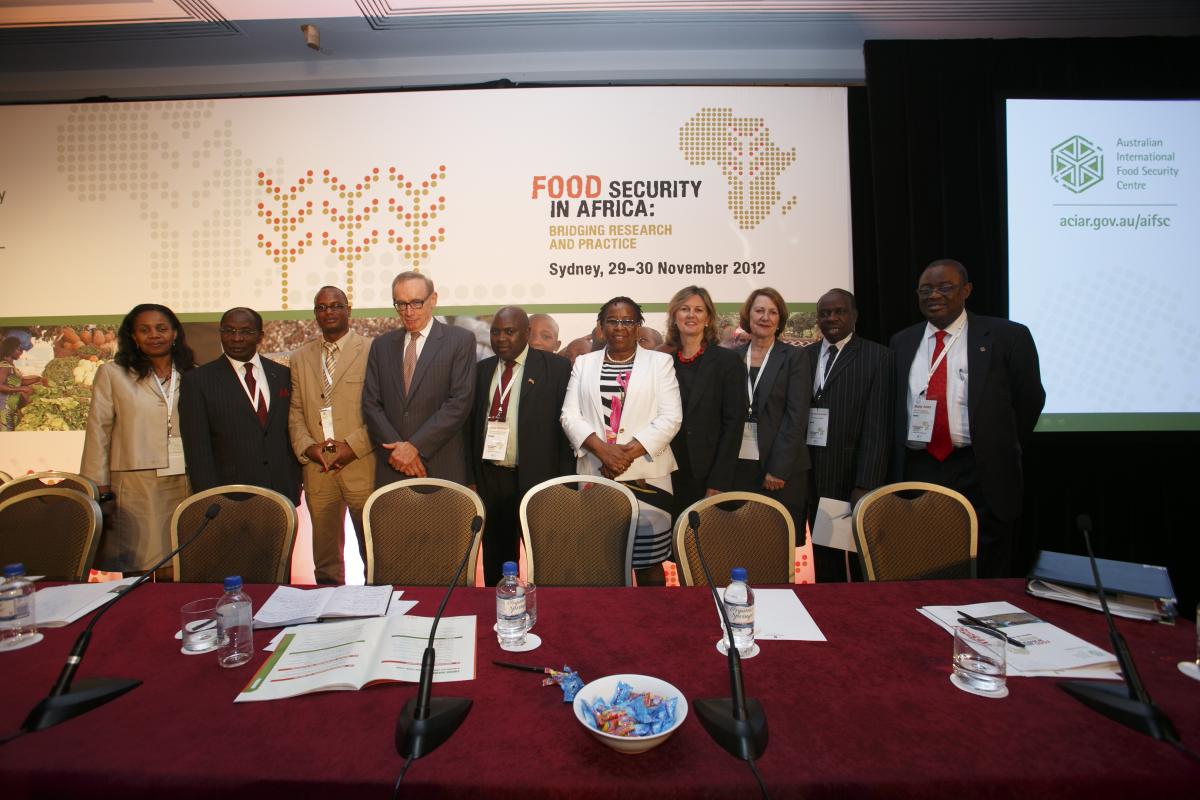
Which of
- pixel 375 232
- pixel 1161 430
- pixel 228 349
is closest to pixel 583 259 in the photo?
pixel 375 232

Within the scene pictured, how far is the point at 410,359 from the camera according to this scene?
11.6 feet

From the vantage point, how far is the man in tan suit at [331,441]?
141 inches

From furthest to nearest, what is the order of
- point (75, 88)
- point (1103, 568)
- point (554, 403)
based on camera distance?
point (75, 88)
point (554, 403)
point (1103, 568)

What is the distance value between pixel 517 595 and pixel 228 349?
123 inches

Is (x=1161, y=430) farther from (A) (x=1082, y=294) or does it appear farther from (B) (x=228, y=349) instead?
(B) (x=228, y=349)

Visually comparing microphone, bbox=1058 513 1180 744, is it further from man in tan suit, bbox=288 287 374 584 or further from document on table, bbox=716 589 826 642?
man in tan suit, bbox=288 287 374 584

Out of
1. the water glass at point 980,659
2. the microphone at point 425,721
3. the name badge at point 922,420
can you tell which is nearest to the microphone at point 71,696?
the microphone at point 425,721

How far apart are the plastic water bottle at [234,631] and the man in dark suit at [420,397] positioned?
1834 millimetres

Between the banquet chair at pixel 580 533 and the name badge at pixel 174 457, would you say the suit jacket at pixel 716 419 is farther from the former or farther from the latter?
the name badge at pixel 174 457

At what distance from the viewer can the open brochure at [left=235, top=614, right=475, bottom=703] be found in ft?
4.25

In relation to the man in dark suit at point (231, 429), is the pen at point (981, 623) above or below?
below

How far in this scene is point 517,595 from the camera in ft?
5.19

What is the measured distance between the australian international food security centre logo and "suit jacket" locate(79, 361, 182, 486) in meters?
5.55

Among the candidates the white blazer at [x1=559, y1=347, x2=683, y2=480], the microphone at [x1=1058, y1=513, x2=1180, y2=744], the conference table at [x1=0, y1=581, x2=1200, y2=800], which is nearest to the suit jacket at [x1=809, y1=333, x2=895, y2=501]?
the white blazer at [x1=559, y1=347, x2=683, y2=480]
